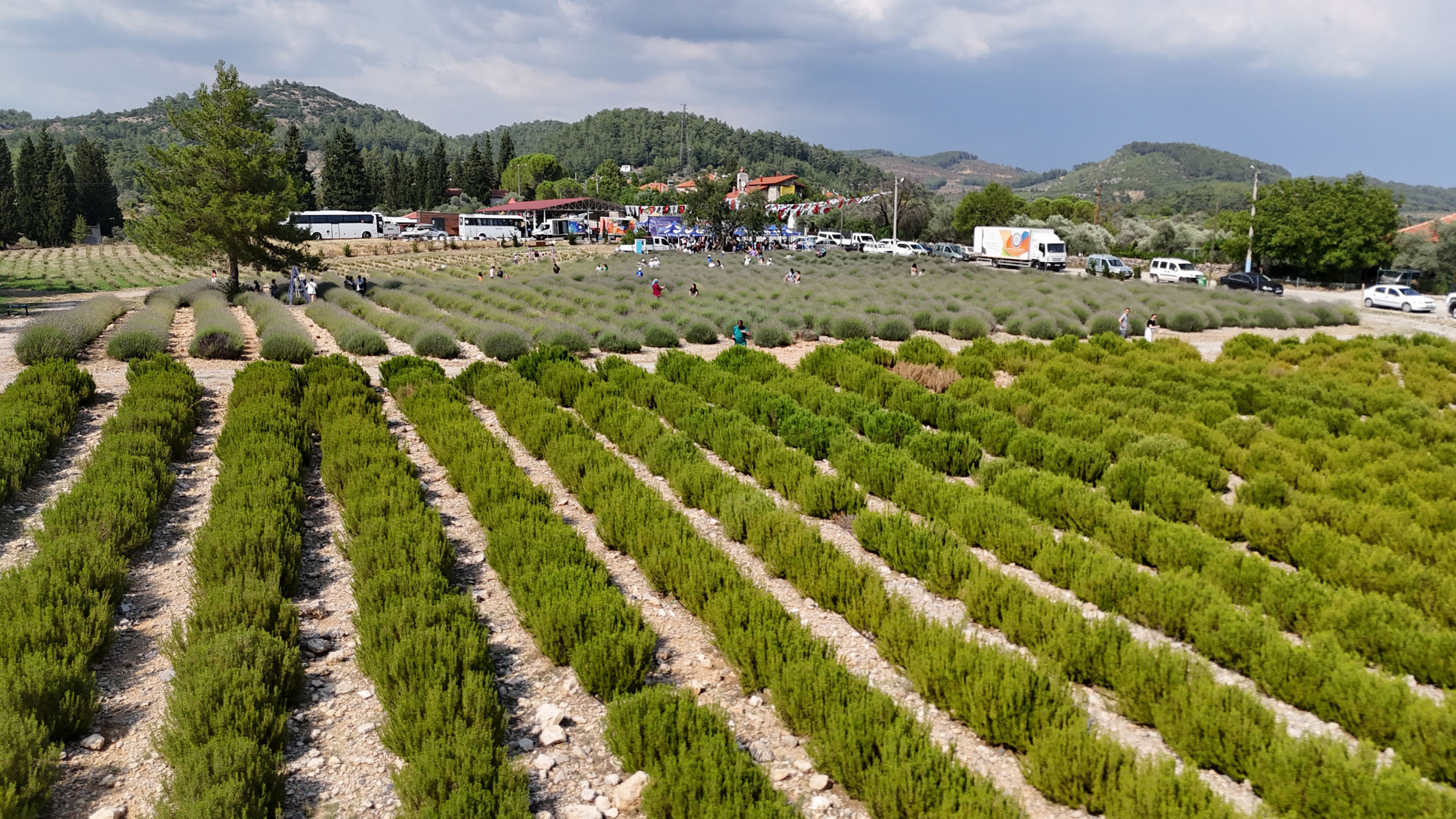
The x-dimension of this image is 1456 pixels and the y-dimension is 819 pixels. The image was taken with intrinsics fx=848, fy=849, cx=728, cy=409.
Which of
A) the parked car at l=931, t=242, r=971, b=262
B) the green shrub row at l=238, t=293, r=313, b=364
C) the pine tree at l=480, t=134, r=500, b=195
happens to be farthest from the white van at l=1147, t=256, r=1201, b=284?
the pine tree at l=480, t=134, r=500, b=195

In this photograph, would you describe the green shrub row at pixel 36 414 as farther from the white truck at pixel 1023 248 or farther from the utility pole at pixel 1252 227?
the utility pole at pixel 1252 227

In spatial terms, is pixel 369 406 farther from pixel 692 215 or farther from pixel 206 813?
pixel 692 215

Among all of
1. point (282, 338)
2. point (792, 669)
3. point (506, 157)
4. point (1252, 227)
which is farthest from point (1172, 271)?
point (506, 157)

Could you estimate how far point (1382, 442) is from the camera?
504 inches

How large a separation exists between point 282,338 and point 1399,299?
45551 millimetres

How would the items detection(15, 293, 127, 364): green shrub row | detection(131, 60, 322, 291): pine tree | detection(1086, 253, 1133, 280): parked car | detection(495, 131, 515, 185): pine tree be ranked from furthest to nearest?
detection(495, 131, 515, 185): pine tree
detection(1086, 253, 1133, 280): parked car
detection(131, 60, 322, 291): pine tree
detection(15, 293, 127, 364): green shrub row

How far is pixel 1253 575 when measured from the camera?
25.2 ft

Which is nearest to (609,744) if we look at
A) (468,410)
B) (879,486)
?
(879,486)

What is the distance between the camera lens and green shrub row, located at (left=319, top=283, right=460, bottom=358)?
70.2ft

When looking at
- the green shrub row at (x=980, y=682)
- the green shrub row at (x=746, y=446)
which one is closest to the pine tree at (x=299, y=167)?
the green shrub row at (x=746, y=446)

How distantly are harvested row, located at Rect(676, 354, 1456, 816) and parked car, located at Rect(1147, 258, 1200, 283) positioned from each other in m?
46.0

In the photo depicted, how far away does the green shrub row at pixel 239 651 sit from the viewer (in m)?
4.77

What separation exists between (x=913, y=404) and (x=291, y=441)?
10.1 metres

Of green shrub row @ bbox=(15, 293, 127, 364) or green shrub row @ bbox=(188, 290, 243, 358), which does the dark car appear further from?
green shrub row @ bbox=(15, 293, 127, 364)
